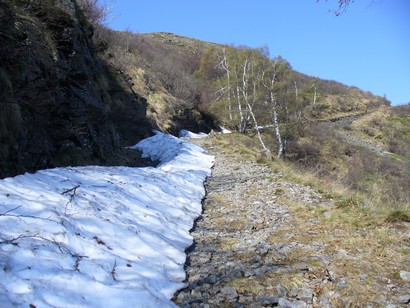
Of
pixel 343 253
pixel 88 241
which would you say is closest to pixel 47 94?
pixel 88 241

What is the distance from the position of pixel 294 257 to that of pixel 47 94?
19.6ft

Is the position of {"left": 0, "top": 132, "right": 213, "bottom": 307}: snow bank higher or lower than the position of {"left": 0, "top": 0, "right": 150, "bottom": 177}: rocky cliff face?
lower

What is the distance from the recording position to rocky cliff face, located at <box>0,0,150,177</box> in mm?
5883

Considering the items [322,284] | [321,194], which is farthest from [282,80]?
[322,284]

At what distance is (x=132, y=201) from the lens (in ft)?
19.9

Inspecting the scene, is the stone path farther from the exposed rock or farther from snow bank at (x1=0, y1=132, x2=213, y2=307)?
the exposed rock

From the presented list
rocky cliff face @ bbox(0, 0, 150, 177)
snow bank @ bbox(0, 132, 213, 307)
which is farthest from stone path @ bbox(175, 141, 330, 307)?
rocky cliff face @ bbox(0, 0, 150, 177)

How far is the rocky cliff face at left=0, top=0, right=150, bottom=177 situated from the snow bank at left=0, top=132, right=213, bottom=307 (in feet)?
2.74

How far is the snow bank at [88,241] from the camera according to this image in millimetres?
2967

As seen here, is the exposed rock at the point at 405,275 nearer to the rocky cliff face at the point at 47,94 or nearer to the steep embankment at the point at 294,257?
the steep embankment at the point at 294,257

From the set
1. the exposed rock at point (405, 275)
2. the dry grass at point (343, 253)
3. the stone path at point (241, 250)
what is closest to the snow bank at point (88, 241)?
the stone path at point (241, 250)

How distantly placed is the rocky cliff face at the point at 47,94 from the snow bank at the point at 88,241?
0.83 meters

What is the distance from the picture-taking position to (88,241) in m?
3.97

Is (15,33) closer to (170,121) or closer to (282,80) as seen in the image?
(170,121)
